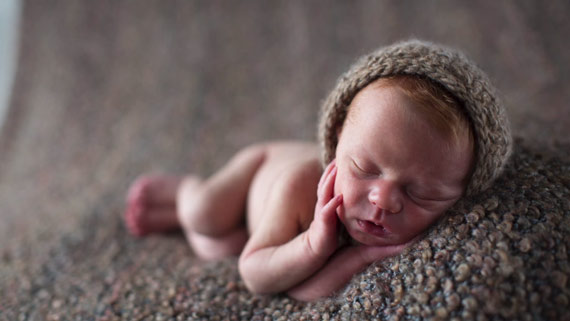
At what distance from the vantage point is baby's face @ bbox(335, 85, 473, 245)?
88 cm

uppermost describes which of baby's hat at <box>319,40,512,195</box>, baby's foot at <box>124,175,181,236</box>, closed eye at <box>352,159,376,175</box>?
baby's hat at <box>319,40,512,195</box>

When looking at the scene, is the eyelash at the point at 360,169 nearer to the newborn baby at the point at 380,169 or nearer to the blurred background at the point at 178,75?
the newborn baby at the point at 380,169

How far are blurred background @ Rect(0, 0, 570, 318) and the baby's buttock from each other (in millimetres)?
501

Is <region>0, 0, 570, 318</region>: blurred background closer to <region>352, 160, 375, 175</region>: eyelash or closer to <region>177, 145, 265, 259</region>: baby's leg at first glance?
<region>177, 145, 265, 259</region>: baby's leg

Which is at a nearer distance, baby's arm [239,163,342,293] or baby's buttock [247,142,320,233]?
baby's arm [239,163,342,293]

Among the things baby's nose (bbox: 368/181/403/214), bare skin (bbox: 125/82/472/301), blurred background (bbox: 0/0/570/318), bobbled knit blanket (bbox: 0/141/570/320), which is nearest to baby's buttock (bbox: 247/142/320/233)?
bare skin (bbox: 125/82/472/301)

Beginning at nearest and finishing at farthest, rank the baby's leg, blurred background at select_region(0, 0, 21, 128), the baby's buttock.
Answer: the baby's buttock
the baby's leg
blurred background at select_region(0, 0, 21, 128)

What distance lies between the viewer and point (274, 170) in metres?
1.40

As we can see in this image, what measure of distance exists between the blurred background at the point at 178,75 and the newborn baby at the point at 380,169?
856 millimetres

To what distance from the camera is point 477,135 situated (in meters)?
0.91

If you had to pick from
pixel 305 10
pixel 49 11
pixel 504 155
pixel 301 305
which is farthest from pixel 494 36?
pixel 49 11

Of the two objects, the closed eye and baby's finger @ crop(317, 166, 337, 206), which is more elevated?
the closed eye

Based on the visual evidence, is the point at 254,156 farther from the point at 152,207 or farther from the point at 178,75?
the point at 178,75

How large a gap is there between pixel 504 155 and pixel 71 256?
1352mm
